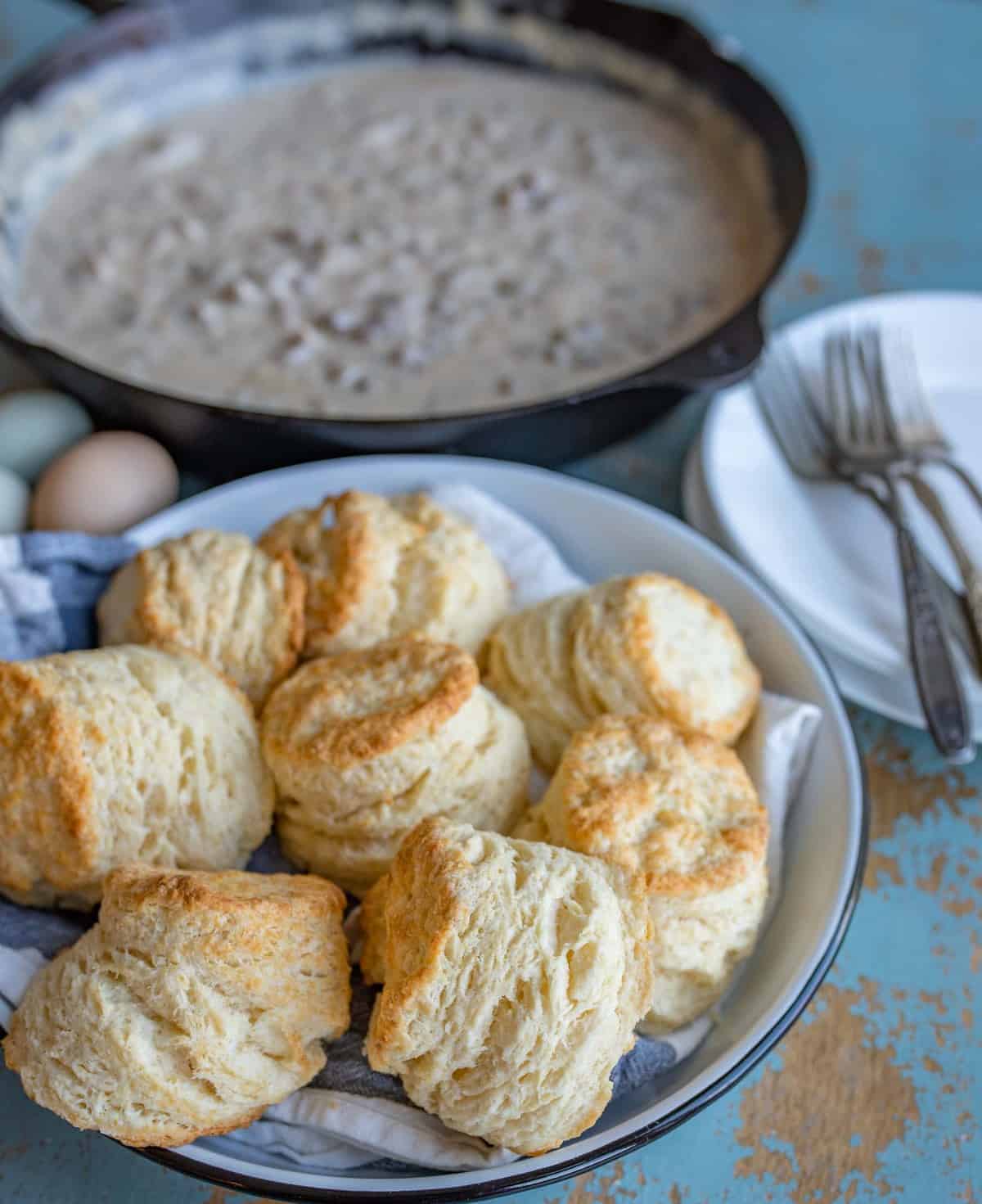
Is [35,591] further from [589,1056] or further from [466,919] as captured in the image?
[589,1056]

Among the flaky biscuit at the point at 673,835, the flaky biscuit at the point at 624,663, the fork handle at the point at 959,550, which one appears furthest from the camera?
the fork handle at the point at 959,550

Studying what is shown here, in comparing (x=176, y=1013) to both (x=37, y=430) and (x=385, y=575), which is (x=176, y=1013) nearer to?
(x=385, y=575)

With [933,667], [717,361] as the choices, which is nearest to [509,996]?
[933,667]

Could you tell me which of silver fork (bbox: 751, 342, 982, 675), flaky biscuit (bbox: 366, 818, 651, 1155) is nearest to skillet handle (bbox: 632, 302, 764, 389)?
silver fork (bbox: 751, 342, 982, 675)

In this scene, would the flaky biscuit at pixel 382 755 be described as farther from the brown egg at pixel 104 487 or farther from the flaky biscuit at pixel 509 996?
the brown egg at pixel 104 487

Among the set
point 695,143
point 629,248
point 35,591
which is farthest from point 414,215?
point 35,591

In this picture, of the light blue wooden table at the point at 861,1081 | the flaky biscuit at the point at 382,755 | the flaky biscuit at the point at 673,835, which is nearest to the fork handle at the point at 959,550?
the light blue wooden table at the point at 861,1081
